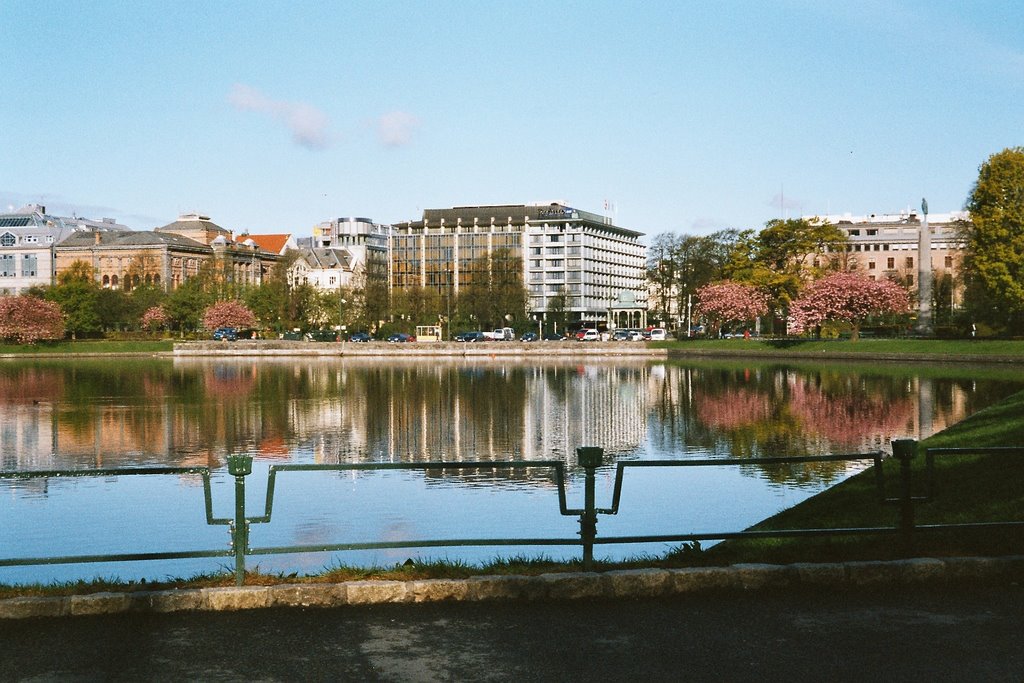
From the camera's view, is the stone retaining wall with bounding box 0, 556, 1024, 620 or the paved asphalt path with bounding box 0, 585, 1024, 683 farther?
the stone retaining wall with bounding box 0, 556, 1024, 620

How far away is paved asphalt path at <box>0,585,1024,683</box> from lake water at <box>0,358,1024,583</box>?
618 cm

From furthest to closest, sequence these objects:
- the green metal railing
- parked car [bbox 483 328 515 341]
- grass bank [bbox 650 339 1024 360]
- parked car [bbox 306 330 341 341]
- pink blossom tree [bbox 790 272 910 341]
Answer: parked car [bbox 483 328 515 341] < parked car [bbox 306 330 341 341] < pink blossom tree [bbox 790 272 910 341] < grass bank [bbox 650 339 1024 360] < the green metal railing

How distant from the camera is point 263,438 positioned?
127 feet

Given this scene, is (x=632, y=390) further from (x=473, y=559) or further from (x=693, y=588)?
(x=693, y=588)

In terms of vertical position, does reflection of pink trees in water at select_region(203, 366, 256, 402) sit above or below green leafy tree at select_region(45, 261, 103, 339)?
below

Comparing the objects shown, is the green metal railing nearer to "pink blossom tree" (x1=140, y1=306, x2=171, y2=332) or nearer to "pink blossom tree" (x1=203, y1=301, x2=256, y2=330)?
"pink blossom tree" (x1=203, y1=301, x2=256, y2=330)

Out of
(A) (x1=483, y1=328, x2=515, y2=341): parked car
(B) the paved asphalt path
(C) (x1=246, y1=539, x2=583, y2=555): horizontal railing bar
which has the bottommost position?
(B) the paved asphalt path

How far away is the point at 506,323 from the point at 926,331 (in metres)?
76.3

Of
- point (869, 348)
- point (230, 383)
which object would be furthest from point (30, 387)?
point (869, 348)

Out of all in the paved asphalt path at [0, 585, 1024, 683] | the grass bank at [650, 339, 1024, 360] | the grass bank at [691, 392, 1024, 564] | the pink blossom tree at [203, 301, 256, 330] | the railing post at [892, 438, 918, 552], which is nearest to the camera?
the paved asphalt path at [0, 585, 1024, 683]

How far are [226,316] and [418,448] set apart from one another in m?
122

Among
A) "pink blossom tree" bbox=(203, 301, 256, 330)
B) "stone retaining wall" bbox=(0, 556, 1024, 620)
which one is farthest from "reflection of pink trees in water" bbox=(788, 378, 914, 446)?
"pink blossom tree" bbox=(203, 301, 256, 330)

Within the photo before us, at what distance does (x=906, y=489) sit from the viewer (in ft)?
40.9

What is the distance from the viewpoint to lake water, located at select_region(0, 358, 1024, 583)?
2102 cm
